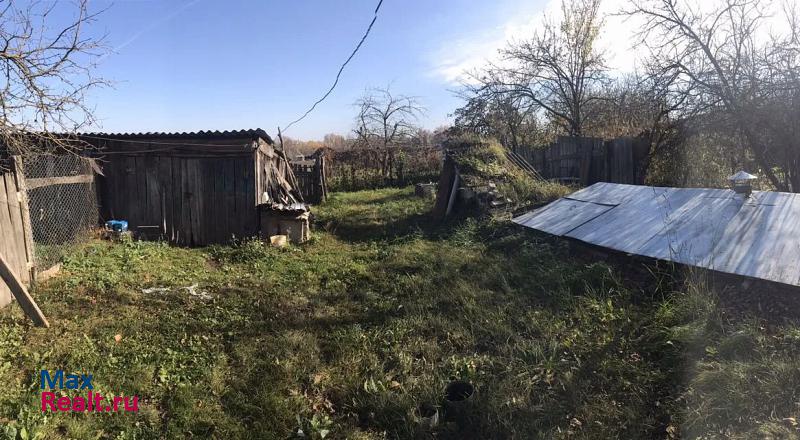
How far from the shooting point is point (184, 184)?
9.45 m

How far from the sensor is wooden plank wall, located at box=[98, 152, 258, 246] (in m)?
9.35

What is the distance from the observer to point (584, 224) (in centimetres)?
708

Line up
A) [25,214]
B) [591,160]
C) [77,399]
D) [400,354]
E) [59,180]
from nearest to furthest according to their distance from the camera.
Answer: [77,399] → [400,354] → [25,214] → [59,180] → [591,160]

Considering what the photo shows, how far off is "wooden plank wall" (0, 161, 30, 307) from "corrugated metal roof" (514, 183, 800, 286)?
7.65 meters

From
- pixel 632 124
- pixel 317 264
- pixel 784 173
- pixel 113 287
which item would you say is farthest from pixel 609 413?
pixel 632 124

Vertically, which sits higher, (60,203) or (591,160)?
(591,160)

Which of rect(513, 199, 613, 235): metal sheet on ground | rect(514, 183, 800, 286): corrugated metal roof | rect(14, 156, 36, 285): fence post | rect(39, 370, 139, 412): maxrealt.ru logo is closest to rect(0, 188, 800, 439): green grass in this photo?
rect(39, 370, 139, 412): maxrealt.ru logo

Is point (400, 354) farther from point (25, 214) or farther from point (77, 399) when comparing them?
point (25, 214)

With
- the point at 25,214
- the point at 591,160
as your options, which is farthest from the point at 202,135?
the point at 591,160

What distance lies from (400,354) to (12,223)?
5.25 m

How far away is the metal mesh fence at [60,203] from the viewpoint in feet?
24.1

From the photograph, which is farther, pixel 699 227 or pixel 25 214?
pixel 25 214

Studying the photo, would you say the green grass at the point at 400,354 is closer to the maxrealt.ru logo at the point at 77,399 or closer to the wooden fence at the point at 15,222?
the maxrealt.ru logo at the point at 77,399

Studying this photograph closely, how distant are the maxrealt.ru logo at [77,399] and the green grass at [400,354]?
8 cm
